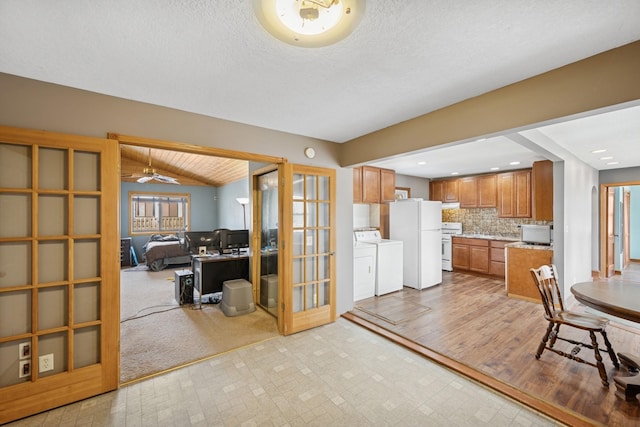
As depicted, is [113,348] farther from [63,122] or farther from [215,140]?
[215,140]

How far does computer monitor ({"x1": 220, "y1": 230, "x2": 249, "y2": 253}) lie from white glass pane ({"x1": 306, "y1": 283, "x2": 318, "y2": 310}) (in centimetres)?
171

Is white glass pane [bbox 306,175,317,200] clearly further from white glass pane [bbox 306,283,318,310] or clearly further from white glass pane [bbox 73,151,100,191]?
white glass pane [bbox 73,151,100,191]

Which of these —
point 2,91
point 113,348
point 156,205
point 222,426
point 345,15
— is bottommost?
point 222,426

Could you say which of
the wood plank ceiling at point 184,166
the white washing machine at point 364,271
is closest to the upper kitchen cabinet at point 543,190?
the white washing machine at point 364,271

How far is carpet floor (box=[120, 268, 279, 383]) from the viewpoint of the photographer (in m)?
2.46

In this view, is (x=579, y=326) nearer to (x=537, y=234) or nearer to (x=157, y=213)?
(x=537, y=234)

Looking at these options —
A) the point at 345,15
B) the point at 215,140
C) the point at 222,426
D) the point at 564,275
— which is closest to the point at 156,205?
the point at 215,140

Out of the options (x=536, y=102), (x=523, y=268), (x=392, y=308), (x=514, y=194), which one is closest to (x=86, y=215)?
(x=536, y=102)

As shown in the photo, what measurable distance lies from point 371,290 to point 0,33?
14.4 feet

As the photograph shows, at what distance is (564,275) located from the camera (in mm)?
3590

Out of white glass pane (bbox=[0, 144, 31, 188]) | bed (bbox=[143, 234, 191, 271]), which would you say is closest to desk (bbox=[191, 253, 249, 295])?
white glass pane (bbox=[0, 144, 31, 188])

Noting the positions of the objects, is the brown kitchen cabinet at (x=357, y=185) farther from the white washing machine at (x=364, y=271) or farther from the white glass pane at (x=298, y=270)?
the white glass pane at (x=298, y=270)

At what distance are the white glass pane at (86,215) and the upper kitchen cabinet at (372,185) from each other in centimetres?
346

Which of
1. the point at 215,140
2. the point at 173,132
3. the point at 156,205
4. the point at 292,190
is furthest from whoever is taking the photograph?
the point at 156,205
